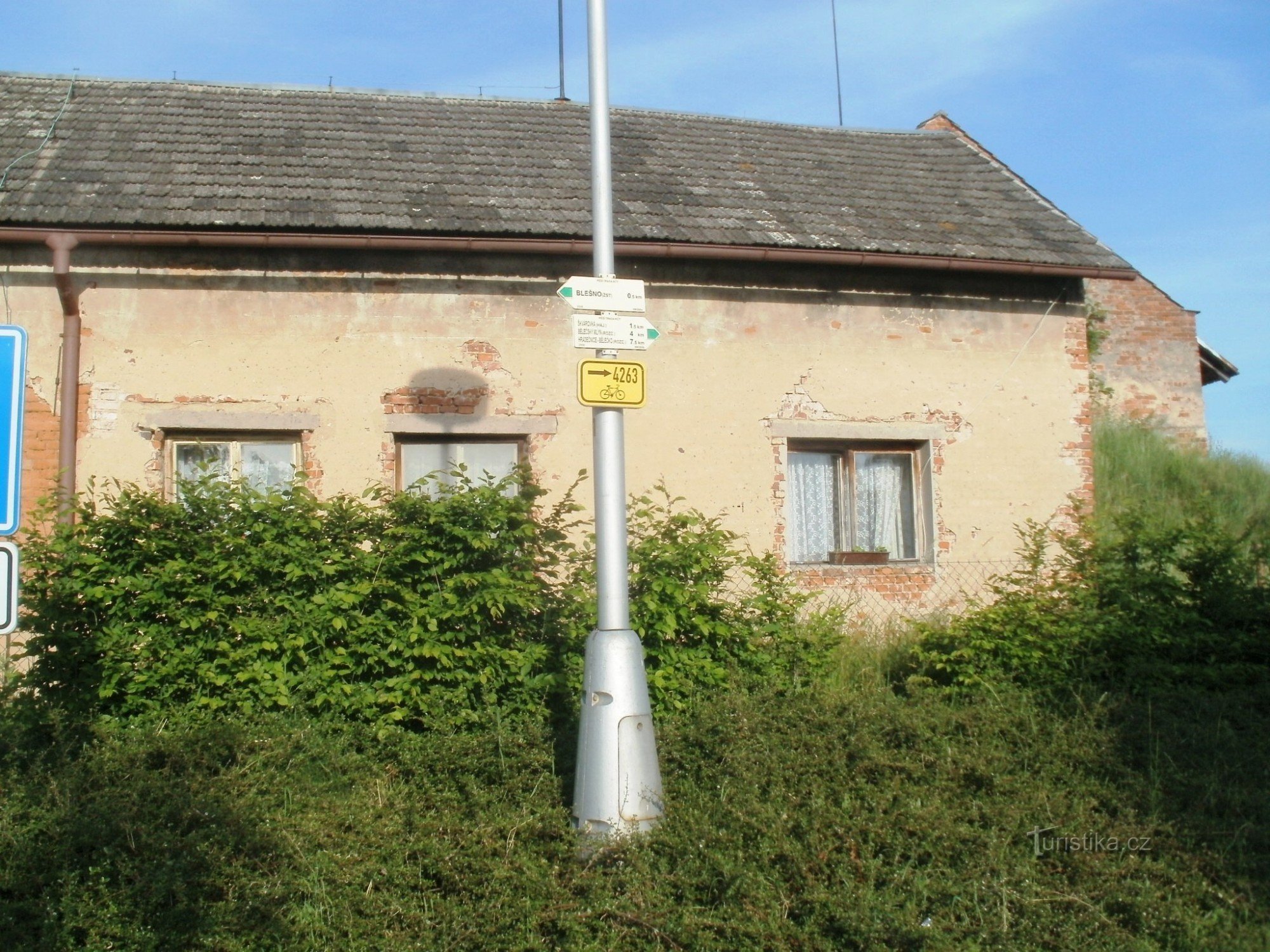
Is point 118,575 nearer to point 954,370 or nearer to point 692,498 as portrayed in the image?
point 692,498

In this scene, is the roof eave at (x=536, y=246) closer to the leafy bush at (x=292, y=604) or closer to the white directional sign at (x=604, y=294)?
the leafy bush at (x=292, y=604)

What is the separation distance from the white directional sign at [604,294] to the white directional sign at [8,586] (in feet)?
9.29

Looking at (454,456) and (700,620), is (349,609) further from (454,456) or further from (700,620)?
(454,456)

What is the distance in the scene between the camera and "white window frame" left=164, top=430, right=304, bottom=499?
31.6 ft

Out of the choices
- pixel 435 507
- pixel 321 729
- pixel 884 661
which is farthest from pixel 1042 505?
pixel 321 729

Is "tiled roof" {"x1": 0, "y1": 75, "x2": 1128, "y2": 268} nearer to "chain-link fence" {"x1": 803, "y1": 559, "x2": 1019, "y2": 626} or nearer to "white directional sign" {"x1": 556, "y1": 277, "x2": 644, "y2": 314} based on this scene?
"chain-link fence" {"x1": 803, "y1": 559, "x2": 1019, "y2": 626}

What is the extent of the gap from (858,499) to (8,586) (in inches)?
324

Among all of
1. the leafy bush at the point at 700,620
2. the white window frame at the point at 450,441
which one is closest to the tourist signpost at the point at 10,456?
the leafy bush at the point at 700,620

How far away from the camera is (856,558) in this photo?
1076 centimetres

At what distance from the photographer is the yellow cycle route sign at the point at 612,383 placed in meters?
5.84

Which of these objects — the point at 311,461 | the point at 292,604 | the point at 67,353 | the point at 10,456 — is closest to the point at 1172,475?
the point at 311,461

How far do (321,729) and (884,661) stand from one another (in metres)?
4.16

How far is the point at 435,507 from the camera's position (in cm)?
727

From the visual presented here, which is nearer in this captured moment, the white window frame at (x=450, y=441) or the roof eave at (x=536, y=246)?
the roof eave at (x=536, y=246)
